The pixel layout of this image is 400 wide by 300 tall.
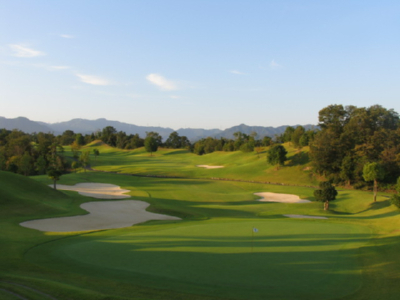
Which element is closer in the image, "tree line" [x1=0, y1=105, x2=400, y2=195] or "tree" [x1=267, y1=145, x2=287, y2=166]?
"tree line" [x1=0, y1=105, x2=400, y2=195]

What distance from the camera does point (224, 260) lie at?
12.2 m

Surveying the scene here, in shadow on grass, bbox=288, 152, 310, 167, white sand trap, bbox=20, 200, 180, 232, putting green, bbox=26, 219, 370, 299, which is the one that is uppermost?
shadow on grass, bbox=288, 152, 310, 167

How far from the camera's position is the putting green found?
9.81 m

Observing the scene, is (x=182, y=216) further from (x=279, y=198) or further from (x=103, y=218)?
(x=279, y=198)

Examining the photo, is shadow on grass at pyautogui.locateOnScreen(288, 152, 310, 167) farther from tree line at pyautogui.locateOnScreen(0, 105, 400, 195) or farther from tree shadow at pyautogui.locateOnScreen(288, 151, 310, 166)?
tree line at pyautogui.locateOnScreen(0, 105, 400, 195)

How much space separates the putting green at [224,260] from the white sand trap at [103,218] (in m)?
4.85

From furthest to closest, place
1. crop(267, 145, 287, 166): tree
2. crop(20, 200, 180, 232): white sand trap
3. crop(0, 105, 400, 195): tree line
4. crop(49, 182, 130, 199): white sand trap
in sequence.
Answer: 1. crop(267, 145, 287, 166): tree
2. crop(0, 105, 400, 195): tree line
3. crop(49, 182, 130, 199): white sand trap
4. crop(20, 200, 180, 232): white sand trap

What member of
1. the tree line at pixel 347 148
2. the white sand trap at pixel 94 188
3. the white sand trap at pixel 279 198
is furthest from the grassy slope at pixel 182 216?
the tree line at pixel 347 148

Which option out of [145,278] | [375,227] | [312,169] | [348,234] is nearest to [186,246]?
[145,278]

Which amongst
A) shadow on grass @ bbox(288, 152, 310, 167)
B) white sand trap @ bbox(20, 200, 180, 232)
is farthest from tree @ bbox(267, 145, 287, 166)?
white sand trap @ bbox(20, 200, 180, 232)

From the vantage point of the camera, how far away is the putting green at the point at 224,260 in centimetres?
981

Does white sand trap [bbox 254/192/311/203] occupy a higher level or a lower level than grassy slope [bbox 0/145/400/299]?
lower

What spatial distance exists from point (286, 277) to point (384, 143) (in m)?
54.0

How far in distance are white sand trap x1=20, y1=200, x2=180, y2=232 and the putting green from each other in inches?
191
